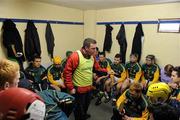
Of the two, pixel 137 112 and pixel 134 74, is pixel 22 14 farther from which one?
pixel 137 112

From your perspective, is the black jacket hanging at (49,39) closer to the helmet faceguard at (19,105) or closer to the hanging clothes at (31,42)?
the hanging clothes at (31,42)

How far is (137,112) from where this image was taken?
2.71 meters

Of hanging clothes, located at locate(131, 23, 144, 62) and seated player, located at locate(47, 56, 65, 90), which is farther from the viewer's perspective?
hanging clothes, located at locate(131, 23, 144, 62)

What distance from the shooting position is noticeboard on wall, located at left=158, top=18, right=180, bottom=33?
4.64 metres

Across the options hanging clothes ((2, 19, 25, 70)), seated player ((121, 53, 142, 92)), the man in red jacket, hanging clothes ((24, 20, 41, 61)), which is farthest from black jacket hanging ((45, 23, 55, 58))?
the man in red jacket

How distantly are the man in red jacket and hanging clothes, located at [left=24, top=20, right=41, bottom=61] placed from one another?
1960mm

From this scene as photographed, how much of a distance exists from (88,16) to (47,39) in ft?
5.36

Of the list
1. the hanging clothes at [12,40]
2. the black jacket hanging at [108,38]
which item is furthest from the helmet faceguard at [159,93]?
the black jacket hanging at [108,38]

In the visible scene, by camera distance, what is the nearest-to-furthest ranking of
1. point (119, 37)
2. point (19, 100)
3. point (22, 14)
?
point (19, 100), point (22, 14), point (119, 37)

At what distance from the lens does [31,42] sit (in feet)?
15.1

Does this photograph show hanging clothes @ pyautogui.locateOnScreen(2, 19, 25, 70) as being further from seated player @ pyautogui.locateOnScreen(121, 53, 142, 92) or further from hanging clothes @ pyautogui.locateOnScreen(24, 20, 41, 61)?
seated player @ pyautogui.locateOnScreen(121, 53, 142, 92)

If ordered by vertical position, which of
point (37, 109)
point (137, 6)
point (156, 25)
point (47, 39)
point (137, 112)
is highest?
point (137, 6)

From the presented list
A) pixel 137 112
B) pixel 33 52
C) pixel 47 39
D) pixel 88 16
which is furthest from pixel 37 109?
pixel 88 16

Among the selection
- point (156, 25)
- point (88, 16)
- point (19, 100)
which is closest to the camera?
point (19, 100)
